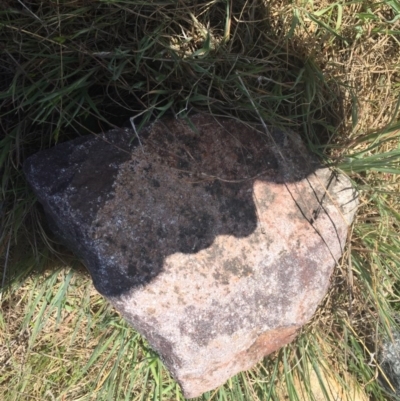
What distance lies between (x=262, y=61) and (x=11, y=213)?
1003 millimetres

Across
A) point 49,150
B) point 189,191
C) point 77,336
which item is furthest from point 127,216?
point 77,336

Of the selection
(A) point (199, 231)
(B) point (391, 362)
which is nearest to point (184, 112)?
(A) point (199, 231)

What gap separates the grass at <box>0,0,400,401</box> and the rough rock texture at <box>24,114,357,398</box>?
12 centimetres

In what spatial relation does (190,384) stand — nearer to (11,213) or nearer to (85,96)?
(11,213)

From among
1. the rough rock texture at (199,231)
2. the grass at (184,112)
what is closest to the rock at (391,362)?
the grass at (184,112)

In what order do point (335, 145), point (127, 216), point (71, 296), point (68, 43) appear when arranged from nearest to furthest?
point (127, 216) → point (68, 43) → point (335, 145) → point (71, 296)

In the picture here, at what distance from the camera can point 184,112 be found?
164 cm

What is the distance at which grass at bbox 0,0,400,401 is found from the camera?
160 cm

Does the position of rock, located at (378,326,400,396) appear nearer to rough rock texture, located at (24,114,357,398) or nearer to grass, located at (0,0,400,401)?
grass, located at (0,0,400,401)

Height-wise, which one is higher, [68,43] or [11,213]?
[68,43]

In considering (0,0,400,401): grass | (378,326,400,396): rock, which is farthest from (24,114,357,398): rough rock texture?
(378,326,400,396): rock

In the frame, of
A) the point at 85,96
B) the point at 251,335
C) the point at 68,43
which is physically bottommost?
the point at 251,335

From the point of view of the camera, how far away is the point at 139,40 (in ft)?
5.34

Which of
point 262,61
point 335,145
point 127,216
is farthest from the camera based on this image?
point 335,145
